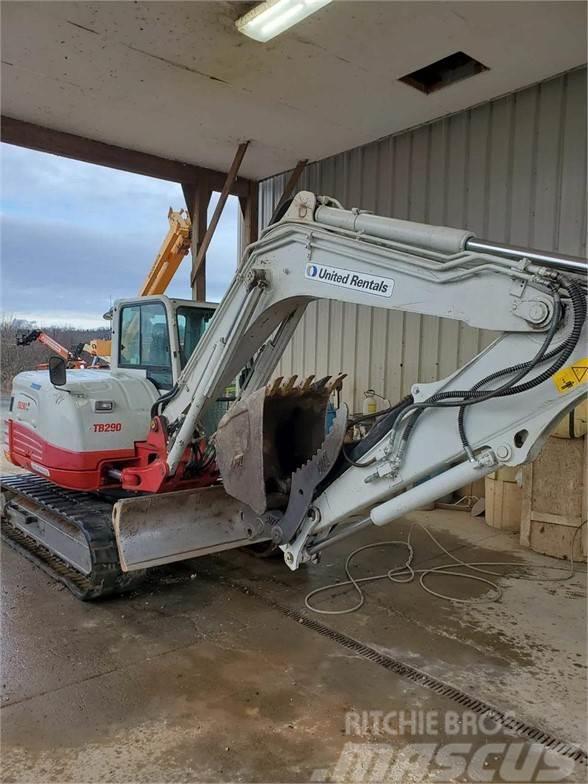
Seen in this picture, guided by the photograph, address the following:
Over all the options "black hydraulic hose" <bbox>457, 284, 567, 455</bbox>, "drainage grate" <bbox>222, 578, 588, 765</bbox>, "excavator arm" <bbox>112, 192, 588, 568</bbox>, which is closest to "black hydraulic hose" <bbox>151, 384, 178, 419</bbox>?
"excavator arm" <bbox>112, 192, 588, 568</bbox>

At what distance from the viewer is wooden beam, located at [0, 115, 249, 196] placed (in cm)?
672

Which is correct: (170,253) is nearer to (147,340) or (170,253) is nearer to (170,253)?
(170,253)

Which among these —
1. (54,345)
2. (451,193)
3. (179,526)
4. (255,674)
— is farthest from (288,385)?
(54,345)

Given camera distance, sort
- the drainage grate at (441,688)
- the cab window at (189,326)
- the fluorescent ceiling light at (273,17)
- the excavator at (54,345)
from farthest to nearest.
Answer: the excavator at (54,345) < the cab window at (189,326) < the fluorescent ceiling light at (273,17) < the drainage grate at (441,688)

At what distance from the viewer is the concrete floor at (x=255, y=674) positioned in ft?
7.97

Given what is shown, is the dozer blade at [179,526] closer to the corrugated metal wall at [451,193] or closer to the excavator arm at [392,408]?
the excavator arm at [392,408]

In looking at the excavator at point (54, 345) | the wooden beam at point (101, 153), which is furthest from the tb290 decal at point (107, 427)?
the excavator at point (54, 345)

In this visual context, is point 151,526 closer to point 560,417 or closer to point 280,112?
point 560,417

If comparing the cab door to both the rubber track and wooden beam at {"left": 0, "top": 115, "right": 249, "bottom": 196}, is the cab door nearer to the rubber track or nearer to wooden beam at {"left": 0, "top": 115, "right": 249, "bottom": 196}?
the rubber track

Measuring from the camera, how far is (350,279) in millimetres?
2945

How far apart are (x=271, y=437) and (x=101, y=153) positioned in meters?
5.38

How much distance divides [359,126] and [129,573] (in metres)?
5.37

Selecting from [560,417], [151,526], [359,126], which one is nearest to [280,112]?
[359,126]

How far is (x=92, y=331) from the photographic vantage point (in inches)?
527
